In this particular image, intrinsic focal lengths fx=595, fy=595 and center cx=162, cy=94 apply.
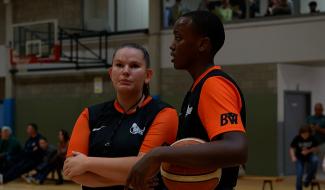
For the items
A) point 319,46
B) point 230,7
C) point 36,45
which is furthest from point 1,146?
point 319,46

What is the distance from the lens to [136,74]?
2709mm

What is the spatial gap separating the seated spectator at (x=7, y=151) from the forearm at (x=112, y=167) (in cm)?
1312

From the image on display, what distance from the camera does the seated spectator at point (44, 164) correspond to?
1491 centimetres

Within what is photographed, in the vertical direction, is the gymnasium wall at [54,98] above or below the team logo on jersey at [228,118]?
below

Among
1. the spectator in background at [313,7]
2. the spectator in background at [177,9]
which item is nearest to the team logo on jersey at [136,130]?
the spectator in background at [313,7]

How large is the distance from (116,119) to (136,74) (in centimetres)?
24

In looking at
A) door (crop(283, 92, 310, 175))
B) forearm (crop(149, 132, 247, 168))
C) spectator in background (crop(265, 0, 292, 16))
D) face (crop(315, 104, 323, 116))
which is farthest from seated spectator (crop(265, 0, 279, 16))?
forearm (crop(149, 132, 247, 168))

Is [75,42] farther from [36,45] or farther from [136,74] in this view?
[136,74]

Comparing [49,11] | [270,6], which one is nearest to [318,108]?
[270,6]

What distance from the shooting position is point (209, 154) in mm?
1886

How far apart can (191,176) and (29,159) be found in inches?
534

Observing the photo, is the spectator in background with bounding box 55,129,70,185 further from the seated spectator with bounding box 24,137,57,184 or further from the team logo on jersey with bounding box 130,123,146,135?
the team logo on jersey with bounding box 130,123,146,135

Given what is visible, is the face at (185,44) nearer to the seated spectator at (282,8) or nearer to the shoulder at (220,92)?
the shoulder at (220,92)

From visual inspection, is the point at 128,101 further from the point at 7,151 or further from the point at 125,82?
the point at 7,151
